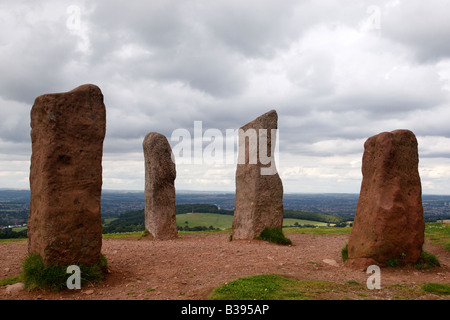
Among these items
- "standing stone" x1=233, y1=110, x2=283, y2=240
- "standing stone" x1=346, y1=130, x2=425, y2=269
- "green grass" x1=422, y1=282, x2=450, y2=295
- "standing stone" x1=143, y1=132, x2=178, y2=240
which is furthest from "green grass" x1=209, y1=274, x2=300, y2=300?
"standing stone" x1=143, y1=132, x2=178, y2=240

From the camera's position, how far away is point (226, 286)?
28.4 feet

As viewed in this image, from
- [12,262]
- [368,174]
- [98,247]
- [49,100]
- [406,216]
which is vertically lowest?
[12,262]

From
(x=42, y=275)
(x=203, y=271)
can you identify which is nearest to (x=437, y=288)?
(x=203, y=271)

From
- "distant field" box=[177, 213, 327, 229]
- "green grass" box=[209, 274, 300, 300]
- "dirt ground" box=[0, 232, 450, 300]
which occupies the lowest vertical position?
"distant field" box=[177, 213, 327, 229]

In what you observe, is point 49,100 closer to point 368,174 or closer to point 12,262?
point 12,262

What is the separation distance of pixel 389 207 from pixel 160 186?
41.1 feet

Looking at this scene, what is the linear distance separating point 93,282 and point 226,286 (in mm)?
4024

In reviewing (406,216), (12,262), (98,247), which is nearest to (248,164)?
(406,216)

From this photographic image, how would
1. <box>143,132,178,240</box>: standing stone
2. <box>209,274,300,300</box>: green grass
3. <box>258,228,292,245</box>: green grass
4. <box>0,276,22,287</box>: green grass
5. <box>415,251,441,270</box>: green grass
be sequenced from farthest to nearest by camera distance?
<box>143,132,178,240</box>: standing stone → <box>258,228,292,245</box>: green grass → <box>415,251,441,270</box>: green grass → <box>0,276,22,287</box>: green grass → <box>209,274,300,300</box>: green grass

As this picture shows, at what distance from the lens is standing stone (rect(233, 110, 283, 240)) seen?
17781 mm

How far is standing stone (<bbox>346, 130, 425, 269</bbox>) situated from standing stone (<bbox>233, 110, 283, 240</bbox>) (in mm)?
5807

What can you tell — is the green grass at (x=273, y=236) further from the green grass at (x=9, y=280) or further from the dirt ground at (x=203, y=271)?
the green grass at (x=9, y=280)

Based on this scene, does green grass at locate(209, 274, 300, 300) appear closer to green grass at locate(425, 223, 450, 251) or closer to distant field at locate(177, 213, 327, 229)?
green grass at locate(425, 223, 450, 251)
